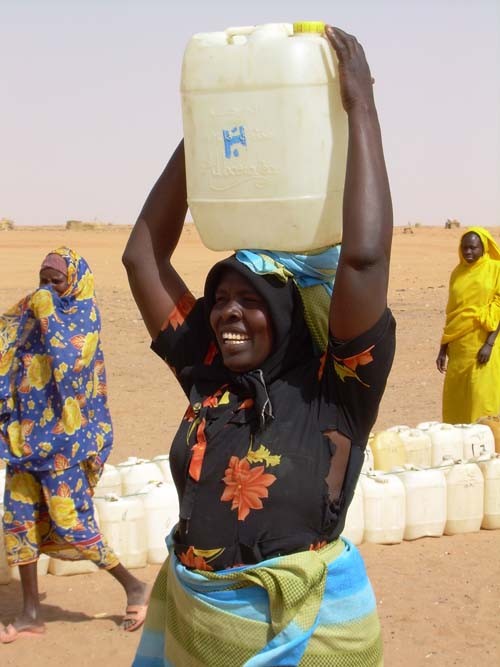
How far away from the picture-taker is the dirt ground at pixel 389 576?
4918 mm

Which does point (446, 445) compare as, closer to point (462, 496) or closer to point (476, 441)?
point (476, 441)

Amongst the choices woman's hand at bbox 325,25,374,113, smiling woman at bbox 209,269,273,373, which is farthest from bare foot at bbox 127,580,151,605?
woman's hand at bbox 325,25,374,113

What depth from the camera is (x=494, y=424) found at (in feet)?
24.7

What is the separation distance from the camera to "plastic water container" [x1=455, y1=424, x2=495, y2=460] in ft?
24.0

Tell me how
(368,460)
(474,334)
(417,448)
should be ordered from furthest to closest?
(474,334) < (417,448) < (368,460)

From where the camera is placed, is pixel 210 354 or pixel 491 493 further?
pixel 491 493

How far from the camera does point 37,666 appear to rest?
481 cm

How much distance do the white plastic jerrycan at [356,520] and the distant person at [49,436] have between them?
1375 millimetres

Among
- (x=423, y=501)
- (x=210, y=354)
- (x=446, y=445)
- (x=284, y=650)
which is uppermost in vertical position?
(x=210, y=354)

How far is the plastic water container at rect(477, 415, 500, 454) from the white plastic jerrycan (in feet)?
5.38

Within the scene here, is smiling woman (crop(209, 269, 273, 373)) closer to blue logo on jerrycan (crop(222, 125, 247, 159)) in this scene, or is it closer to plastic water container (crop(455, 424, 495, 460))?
blue logo on jerrycan (crop(222, 125, 247, 159))

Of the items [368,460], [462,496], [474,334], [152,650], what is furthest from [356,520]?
[152,650]

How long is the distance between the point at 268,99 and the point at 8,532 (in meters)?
3.26

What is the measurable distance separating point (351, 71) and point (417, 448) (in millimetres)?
5157
